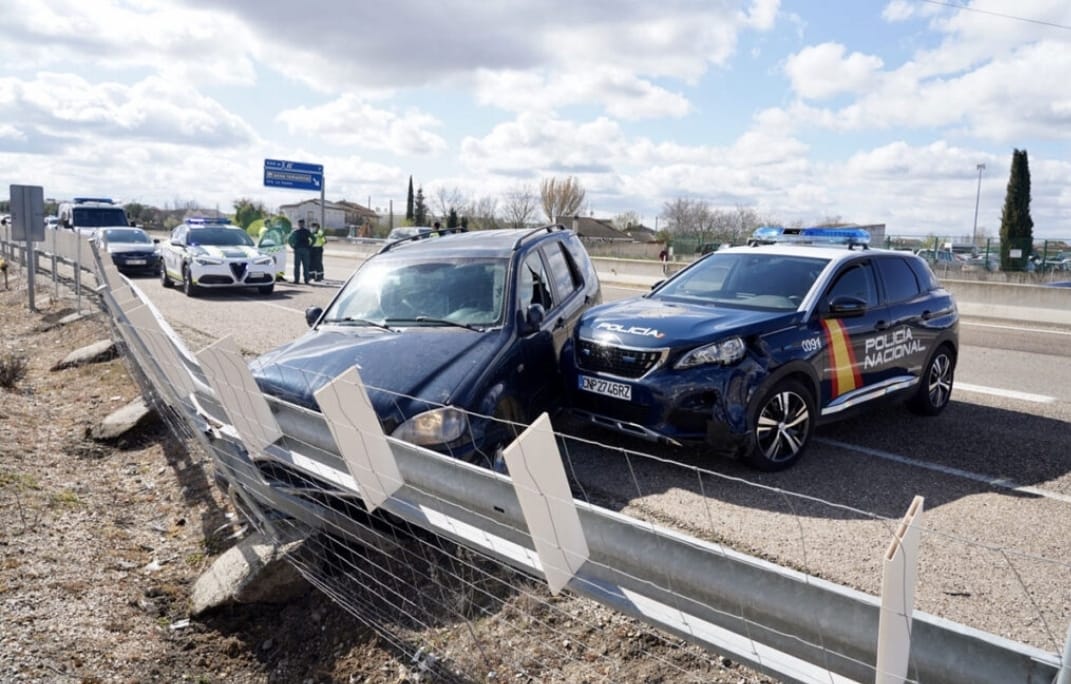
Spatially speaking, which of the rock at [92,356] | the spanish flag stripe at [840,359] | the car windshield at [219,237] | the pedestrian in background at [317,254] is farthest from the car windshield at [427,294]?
the pedestrian in background at [317,254]

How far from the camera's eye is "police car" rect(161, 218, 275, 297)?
19.0 metres

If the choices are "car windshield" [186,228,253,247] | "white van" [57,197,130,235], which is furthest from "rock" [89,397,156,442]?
"white van" [57,197,130,235]

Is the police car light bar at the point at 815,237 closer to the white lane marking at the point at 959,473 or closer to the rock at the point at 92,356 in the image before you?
the white lane marking at the point at 959,473

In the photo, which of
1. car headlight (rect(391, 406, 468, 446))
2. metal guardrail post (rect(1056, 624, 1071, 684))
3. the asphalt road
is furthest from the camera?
car headlight (rect(391, 406, 468, 446))

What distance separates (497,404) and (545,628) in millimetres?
1775

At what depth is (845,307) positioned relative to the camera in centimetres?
640

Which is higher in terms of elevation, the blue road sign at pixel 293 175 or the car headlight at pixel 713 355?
the blue road sign at pixel 293 175

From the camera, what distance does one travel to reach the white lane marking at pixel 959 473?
570cm

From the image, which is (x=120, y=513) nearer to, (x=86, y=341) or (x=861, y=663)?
(x=861, y=663)

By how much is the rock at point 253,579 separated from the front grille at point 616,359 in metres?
2.53

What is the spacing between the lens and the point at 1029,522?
16.9ft

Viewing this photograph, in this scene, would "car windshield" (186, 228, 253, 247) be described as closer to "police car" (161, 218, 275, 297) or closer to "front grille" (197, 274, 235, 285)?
"police car" (161, 218, 275, 297)

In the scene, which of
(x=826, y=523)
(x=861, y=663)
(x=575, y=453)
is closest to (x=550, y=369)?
(x=575, y=453)

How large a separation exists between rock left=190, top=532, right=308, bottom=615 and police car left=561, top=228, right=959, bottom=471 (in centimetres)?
250
